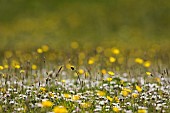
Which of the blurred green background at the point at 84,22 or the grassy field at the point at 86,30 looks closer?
the grassy field at the point at 86,30

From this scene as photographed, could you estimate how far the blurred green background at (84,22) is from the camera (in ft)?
82.6

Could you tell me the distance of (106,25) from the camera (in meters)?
28.1

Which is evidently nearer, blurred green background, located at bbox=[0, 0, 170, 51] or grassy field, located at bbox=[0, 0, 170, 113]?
grassy field, located at bbox=[0, 0, 170, 113]

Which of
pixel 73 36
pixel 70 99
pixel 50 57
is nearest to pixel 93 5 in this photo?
pixel 73 36

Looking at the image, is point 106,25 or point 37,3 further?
point 37,3

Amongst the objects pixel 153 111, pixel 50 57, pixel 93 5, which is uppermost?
pixel 93 5

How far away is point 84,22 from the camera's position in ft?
93.3

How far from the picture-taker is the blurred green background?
991 inches

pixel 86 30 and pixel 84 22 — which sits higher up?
pixel 84 22

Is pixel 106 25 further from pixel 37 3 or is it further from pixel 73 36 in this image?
pixel 37 3

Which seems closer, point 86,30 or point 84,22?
point 86,30

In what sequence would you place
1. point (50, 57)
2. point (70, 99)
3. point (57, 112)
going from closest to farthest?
point (57, 112)
point (70, 99)
point (50, 57)

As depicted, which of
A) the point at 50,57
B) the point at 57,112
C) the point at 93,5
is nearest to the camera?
the point at 57,112

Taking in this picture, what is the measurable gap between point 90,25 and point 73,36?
2031mm
